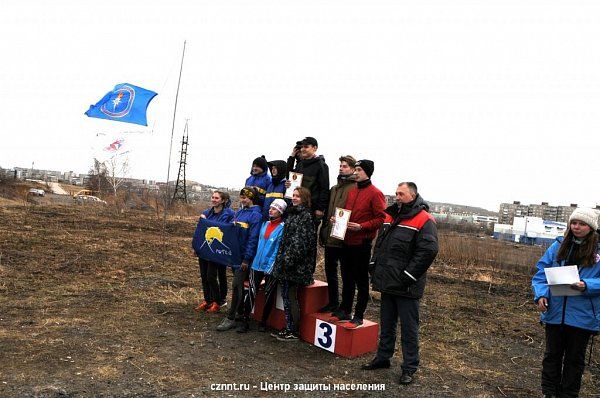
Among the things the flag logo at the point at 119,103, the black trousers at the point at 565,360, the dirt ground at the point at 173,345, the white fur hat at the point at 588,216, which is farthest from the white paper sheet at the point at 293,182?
the flag logo at the point at 119,103

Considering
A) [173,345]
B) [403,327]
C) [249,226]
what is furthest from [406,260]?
[173,345]

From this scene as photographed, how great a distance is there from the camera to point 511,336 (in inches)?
271

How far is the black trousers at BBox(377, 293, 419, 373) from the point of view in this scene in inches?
171

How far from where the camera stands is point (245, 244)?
18.8ft

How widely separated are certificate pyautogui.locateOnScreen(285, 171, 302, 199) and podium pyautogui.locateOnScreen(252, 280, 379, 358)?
1.16m

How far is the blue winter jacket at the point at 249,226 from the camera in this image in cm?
557

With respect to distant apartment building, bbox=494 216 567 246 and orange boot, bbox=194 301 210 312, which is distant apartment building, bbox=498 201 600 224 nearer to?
distant apartment building, bbox=494 216 567 246

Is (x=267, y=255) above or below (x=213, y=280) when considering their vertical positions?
above

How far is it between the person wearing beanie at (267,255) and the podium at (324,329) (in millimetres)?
176

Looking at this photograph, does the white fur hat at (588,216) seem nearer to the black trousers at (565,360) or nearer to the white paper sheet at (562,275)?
the white paper sheet at (562,275)

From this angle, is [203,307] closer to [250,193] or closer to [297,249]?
[250,193]

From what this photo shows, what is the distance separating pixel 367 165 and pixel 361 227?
706 mm

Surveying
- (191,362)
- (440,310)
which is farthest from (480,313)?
(191,362)

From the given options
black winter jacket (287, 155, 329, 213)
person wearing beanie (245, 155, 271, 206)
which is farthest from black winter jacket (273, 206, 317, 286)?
person wearing beanie (245, 155, 271, 206)
